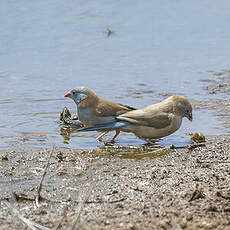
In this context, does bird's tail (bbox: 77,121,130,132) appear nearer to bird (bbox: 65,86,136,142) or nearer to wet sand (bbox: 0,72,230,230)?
bird (bbox: 65,86,136,142)

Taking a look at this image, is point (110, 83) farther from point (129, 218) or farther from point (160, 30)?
point (129, 218)

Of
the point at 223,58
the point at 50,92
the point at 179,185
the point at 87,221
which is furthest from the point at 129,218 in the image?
the point at 223,58

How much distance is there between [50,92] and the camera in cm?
1009

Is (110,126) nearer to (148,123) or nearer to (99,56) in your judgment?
(148,123)

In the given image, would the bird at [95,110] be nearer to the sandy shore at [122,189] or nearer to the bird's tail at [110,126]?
the bird's tail at [110,126]

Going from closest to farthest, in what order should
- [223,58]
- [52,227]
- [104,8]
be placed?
1. [52,227]
2. [223,58]
3. [104,8]

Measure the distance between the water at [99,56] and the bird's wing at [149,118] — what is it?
306mm

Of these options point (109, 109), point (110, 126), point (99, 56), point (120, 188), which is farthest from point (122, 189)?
point (99, 56)

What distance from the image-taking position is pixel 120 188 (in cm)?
539

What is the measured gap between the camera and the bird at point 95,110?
308 inches

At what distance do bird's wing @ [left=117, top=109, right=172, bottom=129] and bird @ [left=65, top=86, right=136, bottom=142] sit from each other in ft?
0.61

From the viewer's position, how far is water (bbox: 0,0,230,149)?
8.63 meters

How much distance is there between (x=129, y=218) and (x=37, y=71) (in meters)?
6.78

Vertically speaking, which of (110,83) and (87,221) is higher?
(87,221)
